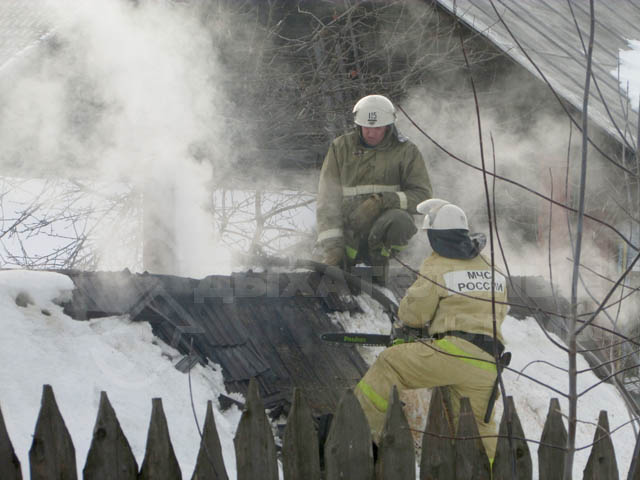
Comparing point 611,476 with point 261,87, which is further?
point 261,87

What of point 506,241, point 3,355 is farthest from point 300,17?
point 3,355

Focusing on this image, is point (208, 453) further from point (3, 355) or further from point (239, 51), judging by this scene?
point (239, 51)

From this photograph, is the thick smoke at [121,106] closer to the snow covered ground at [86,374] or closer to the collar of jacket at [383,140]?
the collar of jacket at [383,140]

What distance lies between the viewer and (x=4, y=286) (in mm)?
4480

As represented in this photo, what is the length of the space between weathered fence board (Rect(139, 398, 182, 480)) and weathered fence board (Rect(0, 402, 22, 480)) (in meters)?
0.44

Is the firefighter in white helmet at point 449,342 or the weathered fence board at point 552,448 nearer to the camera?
the weathered fence board at point 552,448

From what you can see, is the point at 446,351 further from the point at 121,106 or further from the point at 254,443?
the point at 121,106

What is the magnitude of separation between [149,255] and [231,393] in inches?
207

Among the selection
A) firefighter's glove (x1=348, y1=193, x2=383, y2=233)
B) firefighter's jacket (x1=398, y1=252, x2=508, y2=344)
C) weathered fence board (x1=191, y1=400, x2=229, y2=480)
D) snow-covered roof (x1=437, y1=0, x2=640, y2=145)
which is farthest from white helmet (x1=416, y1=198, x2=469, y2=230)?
snow-covered roof (x1=437, y1=0, x2=640, y2=145)

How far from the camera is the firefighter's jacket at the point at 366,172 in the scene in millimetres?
6559

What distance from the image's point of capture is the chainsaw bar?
4.66 meters

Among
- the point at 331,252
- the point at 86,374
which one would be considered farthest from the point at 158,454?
the point at 331,252

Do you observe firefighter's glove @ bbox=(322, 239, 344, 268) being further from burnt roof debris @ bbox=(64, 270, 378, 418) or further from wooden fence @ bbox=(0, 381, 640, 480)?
wooden fence @ bbox=(0, 381, 640, 480)

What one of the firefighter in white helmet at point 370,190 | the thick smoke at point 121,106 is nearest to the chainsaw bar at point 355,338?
the firefighter in white helmet at point 370,190
